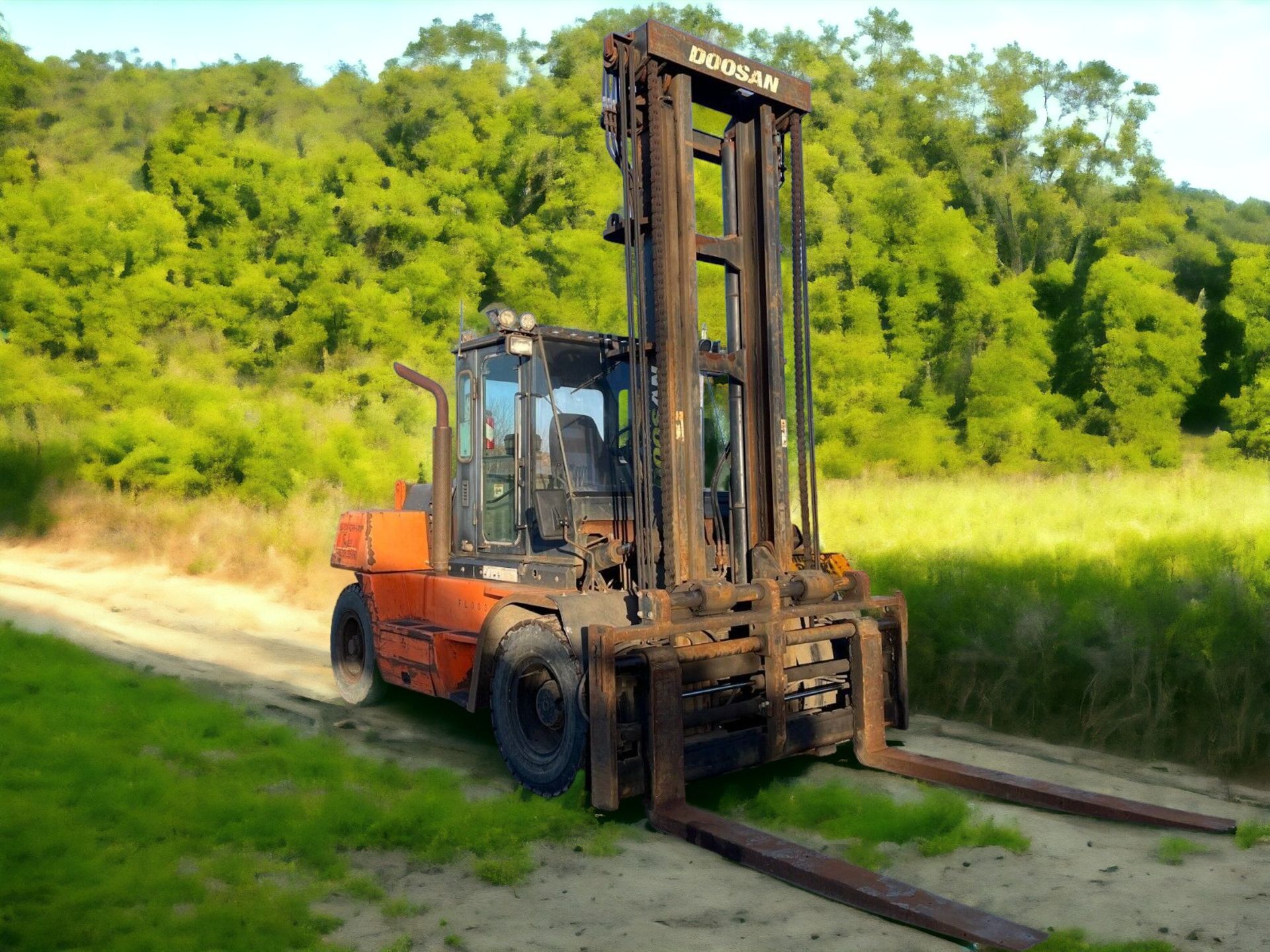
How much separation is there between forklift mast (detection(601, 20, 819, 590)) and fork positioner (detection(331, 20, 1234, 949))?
0.01 meters

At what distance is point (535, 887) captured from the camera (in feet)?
14.9

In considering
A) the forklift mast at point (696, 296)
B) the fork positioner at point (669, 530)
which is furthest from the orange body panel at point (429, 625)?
the forklift mast at point (696, 296)

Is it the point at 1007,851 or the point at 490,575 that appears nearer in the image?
the point at 1007,851

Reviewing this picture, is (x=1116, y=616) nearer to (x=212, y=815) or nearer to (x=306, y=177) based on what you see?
(x=212, y=815)

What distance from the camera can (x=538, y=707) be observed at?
19.6 ft

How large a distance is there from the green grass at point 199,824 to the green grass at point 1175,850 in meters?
2.74

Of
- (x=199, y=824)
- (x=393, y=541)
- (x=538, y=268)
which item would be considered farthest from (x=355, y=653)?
(x=538, y=268)

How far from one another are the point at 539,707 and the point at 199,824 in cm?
187

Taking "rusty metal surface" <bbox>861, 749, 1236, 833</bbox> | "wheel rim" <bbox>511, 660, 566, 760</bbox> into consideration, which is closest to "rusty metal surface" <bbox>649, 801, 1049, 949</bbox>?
"wheel rim" <bbox>511, 660, 566, 760</bbox>

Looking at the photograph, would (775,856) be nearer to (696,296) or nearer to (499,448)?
(696,296)

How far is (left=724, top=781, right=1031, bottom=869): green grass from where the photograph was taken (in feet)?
16.3

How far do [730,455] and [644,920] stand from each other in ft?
10.2

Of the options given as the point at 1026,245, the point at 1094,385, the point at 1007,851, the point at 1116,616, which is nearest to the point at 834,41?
the point at 1026,245

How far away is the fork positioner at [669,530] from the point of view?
5492 millimetres
